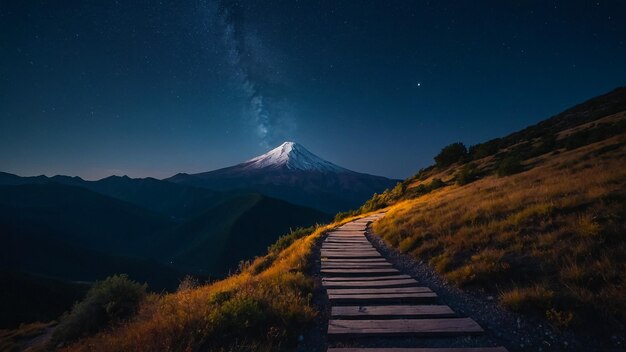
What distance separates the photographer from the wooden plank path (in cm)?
396

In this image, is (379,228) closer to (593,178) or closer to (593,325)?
(593,178)

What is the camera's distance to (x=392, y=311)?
4.61 meters

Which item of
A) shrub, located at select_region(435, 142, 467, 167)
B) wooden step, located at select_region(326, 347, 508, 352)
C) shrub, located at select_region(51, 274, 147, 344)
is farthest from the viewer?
shrub, located at select_region(435, 142, 467, 167)

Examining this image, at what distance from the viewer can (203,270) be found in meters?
149

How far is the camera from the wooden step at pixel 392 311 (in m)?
4.48

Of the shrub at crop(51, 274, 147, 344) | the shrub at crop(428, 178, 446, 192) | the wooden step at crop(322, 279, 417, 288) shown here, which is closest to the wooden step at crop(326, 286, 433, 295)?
the wooden step at crop(322, 279, 417, 288)

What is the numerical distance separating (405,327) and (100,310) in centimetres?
811

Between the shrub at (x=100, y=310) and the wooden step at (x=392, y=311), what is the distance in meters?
5.90

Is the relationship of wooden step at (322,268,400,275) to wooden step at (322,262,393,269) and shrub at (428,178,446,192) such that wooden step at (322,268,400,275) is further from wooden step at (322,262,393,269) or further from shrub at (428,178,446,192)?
shrub at (428,178,446,192)

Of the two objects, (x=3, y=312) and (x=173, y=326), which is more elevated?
(x=173, y=326)

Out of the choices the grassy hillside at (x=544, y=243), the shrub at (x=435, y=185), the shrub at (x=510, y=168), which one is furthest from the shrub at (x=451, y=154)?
the grassy hillside at (x=544, y=243)

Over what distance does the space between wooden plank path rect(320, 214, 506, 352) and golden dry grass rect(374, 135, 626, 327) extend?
1.07 meters

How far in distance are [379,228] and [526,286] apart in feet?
27.2

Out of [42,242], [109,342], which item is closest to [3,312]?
[109,342]
